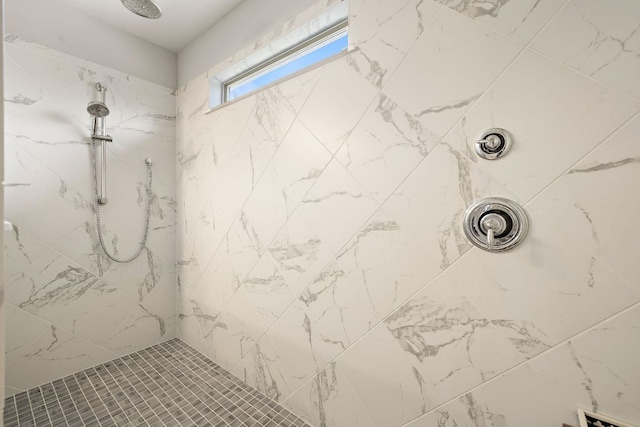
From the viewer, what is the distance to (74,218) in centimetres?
166

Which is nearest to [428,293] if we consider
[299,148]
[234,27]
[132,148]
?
[299,148]

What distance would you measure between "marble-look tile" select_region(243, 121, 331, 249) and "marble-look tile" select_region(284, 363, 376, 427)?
71 centimetres

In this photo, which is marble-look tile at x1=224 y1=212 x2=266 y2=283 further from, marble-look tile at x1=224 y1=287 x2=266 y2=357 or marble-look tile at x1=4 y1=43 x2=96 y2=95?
marble-look tile at x1=4 y1=43 x2=96 y2=95

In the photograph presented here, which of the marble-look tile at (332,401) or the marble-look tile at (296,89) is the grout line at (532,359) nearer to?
the marble-look tile at (332,401)

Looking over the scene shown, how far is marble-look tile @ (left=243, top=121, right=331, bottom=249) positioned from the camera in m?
1.29

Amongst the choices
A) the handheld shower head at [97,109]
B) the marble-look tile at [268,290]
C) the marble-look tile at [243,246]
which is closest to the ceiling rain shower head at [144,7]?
the handheld shower head at [97,109]

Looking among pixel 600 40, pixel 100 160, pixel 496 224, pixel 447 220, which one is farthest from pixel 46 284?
pixel 600 40

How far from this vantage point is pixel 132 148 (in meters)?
1.89

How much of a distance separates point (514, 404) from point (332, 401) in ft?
2.37

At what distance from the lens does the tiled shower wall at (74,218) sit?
150 cm

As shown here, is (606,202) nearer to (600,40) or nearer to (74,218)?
(600,40)

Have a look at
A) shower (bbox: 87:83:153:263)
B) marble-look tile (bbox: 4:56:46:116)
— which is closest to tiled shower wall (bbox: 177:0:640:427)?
shower (bbox: 87:83:153:263)

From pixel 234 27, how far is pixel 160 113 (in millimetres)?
825

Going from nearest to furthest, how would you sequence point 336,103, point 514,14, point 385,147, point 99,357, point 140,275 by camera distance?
point 514,14 < point 385,147 < point 336,103 < point 99,357 < point 140,275
